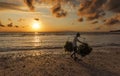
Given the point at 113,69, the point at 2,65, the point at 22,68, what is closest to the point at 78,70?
the point at 113,69

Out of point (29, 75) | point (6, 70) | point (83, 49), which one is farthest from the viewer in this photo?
point (83, 49)

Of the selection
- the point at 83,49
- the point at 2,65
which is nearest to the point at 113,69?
the point at 83,49

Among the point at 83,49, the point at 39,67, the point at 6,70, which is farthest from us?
the point at 83,49

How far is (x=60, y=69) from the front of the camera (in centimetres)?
1577

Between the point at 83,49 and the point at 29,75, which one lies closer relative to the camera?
the point at 29,75

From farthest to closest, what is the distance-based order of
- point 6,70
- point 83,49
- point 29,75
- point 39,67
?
1. point 83,49
2. point 39,67
3. point 6,70
4. point 29,75

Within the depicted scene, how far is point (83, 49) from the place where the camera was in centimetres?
1830

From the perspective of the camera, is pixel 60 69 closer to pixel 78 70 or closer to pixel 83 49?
pixel 78 70

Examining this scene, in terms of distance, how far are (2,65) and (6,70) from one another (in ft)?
6.73

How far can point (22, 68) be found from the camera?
52.7ft

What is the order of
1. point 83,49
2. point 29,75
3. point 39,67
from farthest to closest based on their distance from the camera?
point 83,49 < point 39,67 < point 29,75

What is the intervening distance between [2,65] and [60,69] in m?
4.39

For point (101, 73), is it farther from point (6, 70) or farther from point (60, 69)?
point (6, 70)

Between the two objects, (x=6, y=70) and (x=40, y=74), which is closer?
(x=40, y=74)
